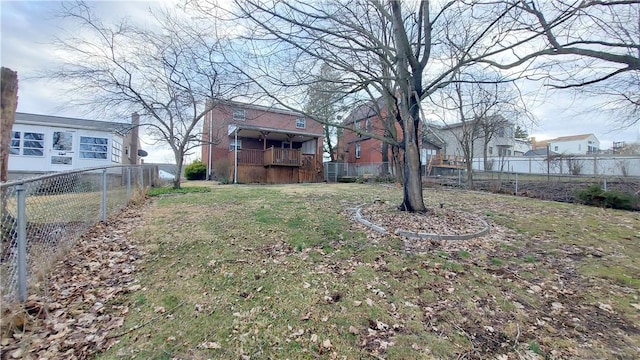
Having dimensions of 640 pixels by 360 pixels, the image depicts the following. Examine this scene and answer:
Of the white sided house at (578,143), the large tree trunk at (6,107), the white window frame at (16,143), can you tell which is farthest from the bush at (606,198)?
the white sided house at (578,143)

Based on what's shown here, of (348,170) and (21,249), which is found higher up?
(348,170)

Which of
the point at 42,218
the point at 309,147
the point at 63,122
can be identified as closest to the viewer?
the point at 42,218

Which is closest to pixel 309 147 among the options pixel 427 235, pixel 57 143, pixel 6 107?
pixel 57 143

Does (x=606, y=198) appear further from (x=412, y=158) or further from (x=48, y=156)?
(x=48, y=156)

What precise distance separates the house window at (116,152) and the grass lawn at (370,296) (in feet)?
55.1

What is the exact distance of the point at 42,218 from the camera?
3.87m

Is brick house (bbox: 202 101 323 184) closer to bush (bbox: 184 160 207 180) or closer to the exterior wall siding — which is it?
bush (bbox: 184 160 207 180)

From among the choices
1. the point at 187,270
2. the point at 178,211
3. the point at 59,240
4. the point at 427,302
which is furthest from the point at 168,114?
the point at 427,302

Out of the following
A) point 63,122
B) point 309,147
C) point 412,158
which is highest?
A: point 63,122

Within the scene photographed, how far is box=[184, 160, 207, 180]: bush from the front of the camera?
21984 mm

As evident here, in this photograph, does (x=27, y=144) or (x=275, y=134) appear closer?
(x=27, y=144)

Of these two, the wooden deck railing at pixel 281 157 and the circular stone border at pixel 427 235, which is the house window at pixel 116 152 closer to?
the wooden deck railing at pixel 281 157

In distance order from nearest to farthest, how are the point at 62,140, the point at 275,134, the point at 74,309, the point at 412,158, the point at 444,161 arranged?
the point at 74,309 → the point at 412,158 → the point at 62,140 → the point at 275,134 → the point at 444,161

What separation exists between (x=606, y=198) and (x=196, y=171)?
2363cm
